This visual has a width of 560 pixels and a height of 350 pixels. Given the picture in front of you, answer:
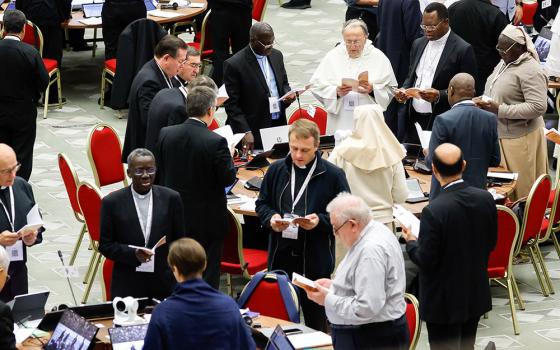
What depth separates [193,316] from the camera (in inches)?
238

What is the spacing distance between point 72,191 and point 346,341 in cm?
351

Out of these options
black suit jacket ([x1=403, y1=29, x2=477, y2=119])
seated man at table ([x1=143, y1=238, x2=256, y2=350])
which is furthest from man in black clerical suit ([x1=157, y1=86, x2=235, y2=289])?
black suit jacket ([x1=403, y1=29, x2=477, y2=119])

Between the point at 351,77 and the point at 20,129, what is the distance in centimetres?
309

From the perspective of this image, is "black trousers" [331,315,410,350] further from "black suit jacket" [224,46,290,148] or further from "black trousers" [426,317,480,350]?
"black suit jacket" [224,46,290,148]

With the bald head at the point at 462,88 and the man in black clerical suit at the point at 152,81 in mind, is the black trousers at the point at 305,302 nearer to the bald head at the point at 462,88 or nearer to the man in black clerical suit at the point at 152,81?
the bald head at the point at 462,88

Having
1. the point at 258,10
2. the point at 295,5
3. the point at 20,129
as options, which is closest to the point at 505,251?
the point at 20,129

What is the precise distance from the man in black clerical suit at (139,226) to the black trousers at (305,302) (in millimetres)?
742

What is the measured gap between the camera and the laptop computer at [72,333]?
22.2ft

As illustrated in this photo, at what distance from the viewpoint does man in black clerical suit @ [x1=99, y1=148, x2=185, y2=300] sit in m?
7.77

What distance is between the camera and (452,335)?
25.2 feet

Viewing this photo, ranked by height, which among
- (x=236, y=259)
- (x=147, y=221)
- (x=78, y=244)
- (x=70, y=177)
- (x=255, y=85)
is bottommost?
(x=78, y=244)

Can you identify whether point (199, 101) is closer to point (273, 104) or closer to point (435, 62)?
point (273, 104)

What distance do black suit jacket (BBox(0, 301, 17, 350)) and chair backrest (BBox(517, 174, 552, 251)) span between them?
14.1 ft

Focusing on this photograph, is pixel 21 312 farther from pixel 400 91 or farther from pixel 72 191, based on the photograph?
pixel 400 91
